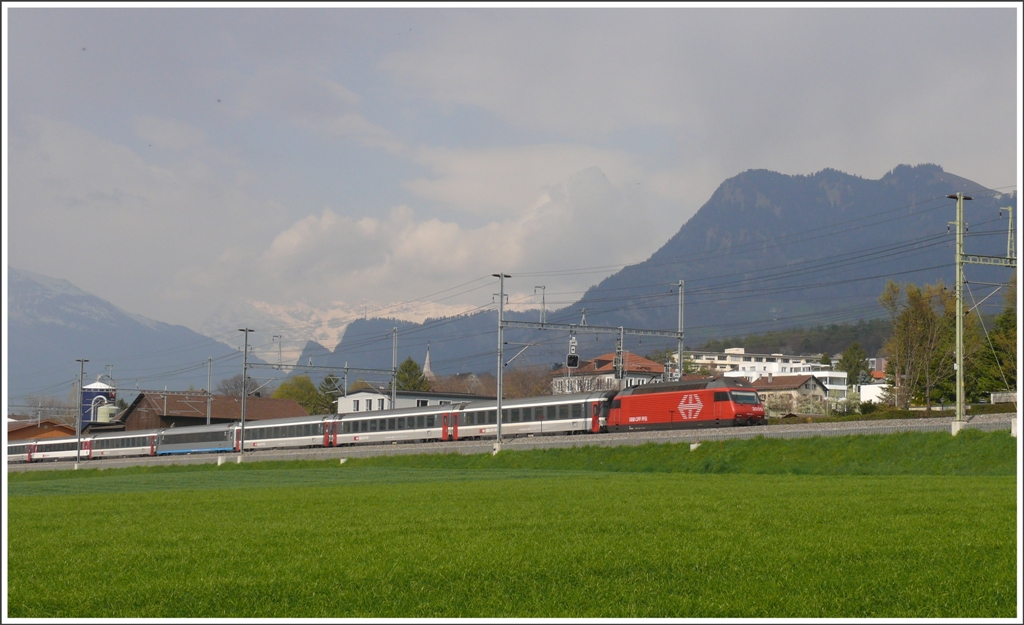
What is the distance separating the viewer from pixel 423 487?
104ft

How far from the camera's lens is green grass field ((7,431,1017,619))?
1134cm

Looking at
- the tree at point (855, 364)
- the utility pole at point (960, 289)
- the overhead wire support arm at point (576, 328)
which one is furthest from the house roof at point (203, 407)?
the tree at point (855, 364)

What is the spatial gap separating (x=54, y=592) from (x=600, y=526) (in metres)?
9.06

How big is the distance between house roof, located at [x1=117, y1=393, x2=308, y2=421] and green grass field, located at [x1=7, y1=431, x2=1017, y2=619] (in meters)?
89.2

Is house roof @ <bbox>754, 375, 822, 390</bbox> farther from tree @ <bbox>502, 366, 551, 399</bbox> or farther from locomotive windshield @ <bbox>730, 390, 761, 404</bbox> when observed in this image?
locomotive windshield @ <bbox>730, 390, 761, 404</bbox>

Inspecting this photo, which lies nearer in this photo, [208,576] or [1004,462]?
[208,576]

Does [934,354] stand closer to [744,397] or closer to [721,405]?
[744,397]

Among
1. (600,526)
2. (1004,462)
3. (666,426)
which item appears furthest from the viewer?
(666,426)

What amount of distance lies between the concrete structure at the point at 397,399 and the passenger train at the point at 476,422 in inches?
973

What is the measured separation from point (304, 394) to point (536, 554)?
493ft

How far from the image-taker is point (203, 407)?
117 metres

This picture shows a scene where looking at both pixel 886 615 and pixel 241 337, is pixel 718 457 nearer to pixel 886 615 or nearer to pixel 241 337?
pixel 886 615

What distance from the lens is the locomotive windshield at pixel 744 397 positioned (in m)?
54.7

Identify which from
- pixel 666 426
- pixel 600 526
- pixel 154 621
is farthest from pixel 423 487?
pixel 666 426
